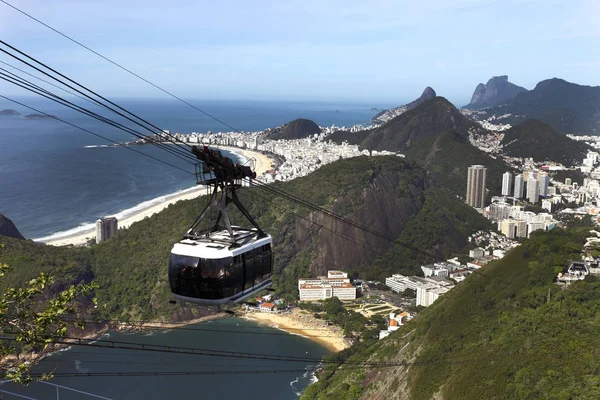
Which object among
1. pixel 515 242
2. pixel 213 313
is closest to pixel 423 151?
pixel 515 242

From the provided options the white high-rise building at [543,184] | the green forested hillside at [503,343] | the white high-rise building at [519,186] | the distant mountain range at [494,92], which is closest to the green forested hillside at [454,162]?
the white high-rise building at [519,186]

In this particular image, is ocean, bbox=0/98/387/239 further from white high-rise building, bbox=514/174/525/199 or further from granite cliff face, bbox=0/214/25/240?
white high-rise building, bbox=514/174/525/199

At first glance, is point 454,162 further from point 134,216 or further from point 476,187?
point 134,216

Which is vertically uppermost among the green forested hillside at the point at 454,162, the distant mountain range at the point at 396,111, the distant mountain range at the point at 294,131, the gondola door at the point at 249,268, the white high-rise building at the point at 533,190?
the distant mountain range at the point at 396,111

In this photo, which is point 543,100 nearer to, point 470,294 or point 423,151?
point 423,151

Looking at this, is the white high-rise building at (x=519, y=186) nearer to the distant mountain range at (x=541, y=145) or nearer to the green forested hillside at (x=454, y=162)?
the green forested hillside at (x=454, y=162)
